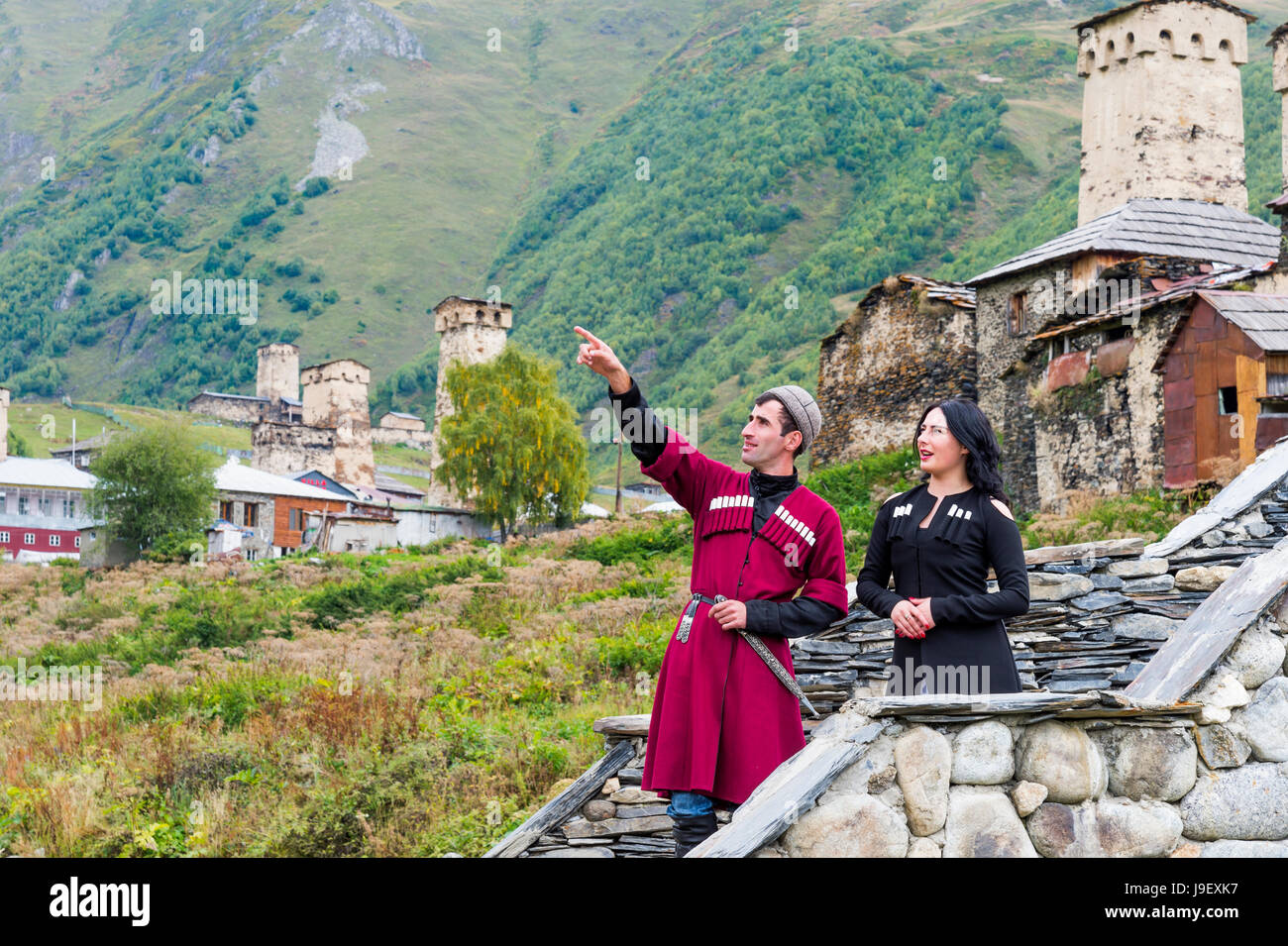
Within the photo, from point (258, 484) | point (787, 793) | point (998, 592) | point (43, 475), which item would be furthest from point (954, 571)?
point (43, 475)

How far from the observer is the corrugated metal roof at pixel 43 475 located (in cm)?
5628

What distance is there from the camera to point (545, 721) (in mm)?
10812

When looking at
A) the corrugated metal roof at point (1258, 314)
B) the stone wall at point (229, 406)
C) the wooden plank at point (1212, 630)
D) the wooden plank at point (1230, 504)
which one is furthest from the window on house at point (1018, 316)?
the stone wall at point (229, 406)

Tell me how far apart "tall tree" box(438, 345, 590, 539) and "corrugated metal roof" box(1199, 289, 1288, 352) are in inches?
1163

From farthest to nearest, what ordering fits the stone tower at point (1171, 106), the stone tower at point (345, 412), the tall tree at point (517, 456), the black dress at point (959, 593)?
the stone tower at point (345, 412)
the tall tree at point (517, 456)
the stone tower at point (1171, 106)
the black dress at point (959, 593)

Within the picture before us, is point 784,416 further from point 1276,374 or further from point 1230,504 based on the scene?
point 1276,374

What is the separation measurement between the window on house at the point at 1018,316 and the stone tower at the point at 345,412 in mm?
49240

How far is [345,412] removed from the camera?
71.8 m

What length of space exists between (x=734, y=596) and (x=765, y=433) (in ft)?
2.12

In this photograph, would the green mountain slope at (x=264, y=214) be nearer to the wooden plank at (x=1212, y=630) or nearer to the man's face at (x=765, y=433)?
the man's face at (x=765, y=433)

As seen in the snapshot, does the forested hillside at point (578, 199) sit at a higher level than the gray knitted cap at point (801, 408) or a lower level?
higher

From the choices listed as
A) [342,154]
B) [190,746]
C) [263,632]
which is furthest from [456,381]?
[342,154]

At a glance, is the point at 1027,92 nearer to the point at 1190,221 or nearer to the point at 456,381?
the point at 456,381
